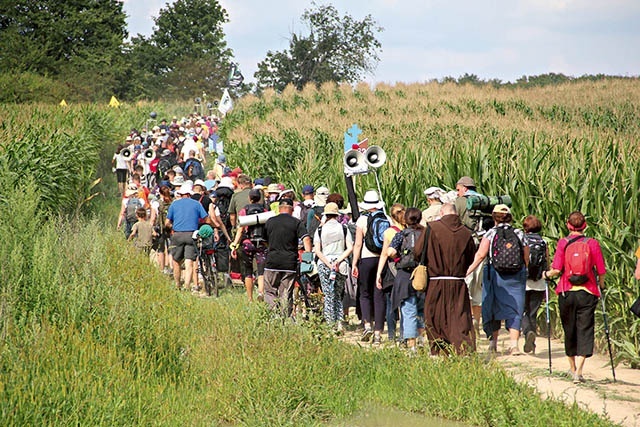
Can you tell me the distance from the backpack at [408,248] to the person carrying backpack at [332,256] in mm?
1383

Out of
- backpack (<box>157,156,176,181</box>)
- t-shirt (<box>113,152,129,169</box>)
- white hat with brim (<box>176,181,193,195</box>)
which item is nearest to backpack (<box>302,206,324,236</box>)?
white hat with brim (<box>176,181,193,195</box>)

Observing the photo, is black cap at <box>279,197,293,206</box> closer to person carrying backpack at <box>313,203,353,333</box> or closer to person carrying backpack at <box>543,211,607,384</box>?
person carrying backpack at <box>313,203,353,333</box>

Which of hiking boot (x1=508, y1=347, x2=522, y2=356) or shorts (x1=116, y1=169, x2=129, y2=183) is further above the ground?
shorts (x1=116, y1=169, x2=129, y2=183)

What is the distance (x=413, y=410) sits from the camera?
8.84 meters

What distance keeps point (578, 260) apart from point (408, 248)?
2130 mm

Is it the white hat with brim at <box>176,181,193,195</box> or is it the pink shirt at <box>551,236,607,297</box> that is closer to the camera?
A: the pink shirt at <box>551,236,607,297</box>

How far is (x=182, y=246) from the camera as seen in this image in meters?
16.5

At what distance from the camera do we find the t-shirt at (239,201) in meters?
15.6

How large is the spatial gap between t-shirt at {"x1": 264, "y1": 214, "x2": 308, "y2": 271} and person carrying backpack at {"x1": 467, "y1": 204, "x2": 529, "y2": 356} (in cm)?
245

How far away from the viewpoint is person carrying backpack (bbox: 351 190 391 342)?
1253 centimetres

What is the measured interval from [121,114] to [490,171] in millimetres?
40648

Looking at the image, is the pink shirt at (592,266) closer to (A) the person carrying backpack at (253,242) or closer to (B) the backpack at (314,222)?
(B) the backpack at (314,222)

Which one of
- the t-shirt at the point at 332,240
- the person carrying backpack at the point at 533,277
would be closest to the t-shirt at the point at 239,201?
the t-shirt at the point at 332,240

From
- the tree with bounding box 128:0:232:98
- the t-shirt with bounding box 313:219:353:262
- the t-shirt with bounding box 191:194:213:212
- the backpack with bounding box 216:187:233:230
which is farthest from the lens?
the tree with bounding box 128:0:232:98
